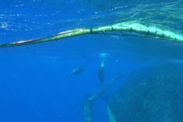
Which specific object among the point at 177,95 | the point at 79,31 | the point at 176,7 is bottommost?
the point at 177,95

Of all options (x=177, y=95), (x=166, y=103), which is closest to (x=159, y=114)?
(x=166, y=103)

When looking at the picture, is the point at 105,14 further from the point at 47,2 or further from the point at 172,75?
the point at 172,75

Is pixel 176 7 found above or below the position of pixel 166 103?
above

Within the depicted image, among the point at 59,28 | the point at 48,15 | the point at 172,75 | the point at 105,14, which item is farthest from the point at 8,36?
the point at 172,75

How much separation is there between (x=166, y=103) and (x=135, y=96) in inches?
114

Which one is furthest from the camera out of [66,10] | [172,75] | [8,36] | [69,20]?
[8,36]

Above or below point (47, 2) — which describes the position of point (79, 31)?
below

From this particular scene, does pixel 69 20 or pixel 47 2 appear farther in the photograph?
pixel 69 20

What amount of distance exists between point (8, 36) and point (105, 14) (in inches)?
551

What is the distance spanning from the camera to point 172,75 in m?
14.8

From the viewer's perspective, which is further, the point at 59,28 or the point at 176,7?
the point at 59,28

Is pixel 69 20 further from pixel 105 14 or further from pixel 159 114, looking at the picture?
pixel 159 114

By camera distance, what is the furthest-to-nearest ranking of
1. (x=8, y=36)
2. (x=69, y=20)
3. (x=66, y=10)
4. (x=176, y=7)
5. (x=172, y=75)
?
(x=8, y=36) → (x=172, y=75) → (x=69, y=20) → (x=66, y=10) → (x=176, y=7)

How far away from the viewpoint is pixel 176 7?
10.1m
